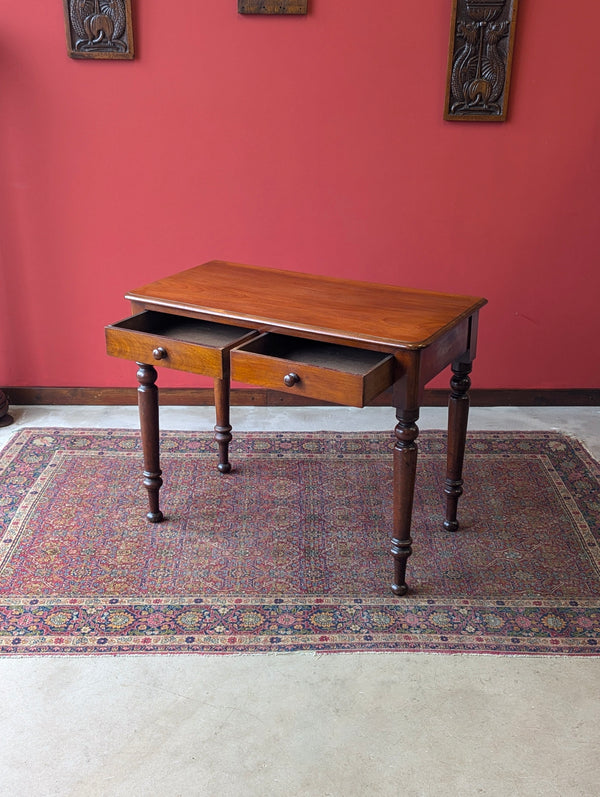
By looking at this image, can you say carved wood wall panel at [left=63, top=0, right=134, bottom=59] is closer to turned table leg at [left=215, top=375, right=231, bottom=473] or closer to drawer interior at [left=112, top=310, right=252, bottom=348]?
drawer interior at [left=112, top=310, right=252, bottom=348]

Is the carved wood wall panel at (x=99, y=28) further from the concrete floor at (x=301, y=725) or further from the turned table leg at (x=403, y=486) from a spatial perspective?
the concrete floor at (x=301, y=725)

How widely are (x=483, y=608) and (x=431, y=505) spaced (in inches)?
22.2

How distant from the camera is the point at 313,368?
212cm

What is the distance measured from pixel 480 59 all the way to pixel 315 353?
1.52 meters

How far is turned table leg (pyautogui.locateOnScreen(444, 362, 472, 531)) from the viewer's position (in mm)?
A: 2490

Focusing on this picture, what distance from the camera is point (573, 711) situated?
6.52 ft

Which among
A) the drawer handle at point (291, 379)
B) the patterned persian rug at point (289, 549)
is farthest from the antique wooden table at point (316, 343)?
the patterned persian rug at point (289, 549)

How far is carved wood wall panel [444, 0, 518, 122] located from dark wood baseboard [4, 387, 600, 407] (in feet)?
3.73

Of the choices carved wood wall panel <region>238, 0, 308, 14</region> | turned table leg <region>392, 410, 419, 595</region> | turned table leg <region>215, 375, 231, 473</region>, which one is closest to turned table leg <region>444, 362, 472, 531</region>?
turned table leg <region>392, 410, 419, 595</region>

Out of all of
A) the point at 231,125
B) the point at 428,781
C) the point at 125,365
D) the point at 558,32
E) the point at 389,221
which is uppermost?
the point at 558,32

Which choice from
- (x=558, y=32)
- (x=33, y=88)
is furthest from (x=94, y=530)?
(x=558, y=32)

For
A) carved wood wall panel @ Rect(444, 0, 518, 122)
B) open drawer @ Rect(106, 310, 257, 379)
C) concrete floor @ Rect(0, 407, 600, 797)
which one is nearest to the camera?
concrete floor @ Rect(0, 407, 600, 797)

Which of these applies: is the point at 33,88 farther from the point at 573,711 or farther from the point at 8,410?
the point at 573,711

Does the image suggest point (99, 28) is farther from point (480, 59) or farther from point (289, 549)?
point (289, 549)
